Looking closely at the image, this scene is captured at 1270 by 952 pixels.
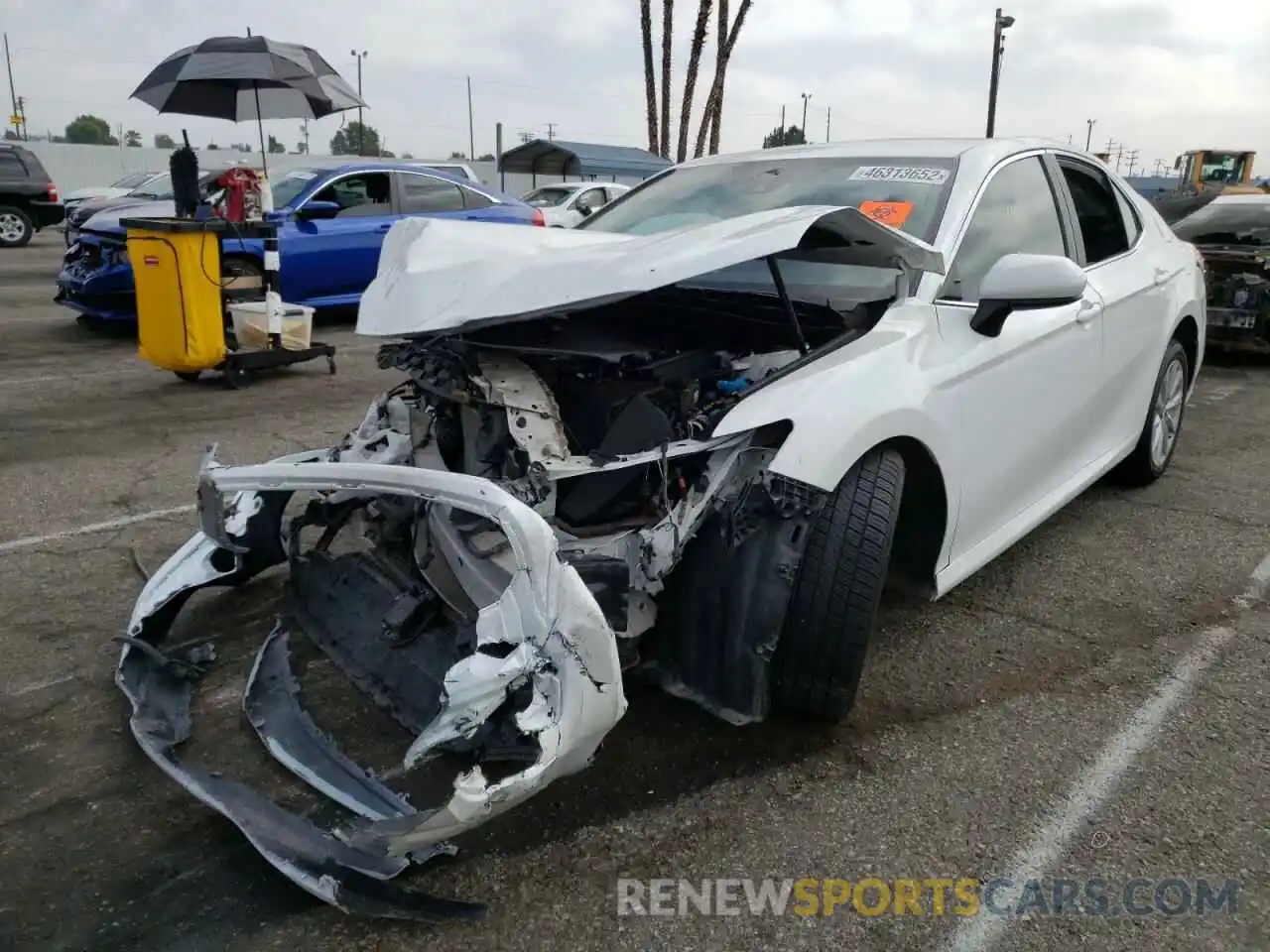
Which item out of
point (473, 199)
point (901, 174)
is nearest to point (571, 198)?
point (473, 199)

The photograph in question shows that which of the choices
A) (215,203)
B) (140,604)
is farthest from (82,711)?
(215,203)

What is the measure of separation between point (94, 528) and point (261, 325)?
3.53 metres

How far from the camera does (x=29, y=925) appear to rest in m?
2.07

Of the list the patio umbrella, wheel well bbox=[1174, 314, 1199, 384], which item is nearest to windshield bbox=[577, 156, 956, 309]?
wheel well bbox=[1174, 314, 1199, 384]

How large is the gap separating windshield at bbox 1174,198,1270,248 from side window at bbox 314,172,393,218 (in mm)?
7746

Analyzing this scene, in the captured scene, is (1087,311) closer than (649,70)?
Yes

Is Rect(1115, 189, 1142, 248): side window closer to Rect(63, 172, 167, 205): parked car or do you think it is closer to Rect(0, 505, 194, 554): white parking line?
Rect(0, 505, 194, 554): white parking line

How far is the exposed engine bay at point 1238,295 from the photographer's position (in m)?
8.57

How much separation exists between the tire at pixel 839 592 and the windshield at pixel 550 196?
14.7 meters

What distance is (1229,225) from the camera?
9.29m

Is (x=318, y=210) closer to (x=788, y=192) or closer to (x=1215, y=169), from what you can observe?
(x=788, y=192)

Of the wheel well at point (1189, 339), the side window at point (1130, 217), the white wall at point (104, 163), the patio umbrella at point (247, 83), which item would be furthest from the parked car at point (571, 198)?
the white wall at point (104, 163)

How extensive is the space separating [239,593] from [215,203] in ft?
15.7

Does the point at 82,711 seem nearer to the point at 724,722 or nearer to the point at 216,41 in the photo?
the point at 724,722
